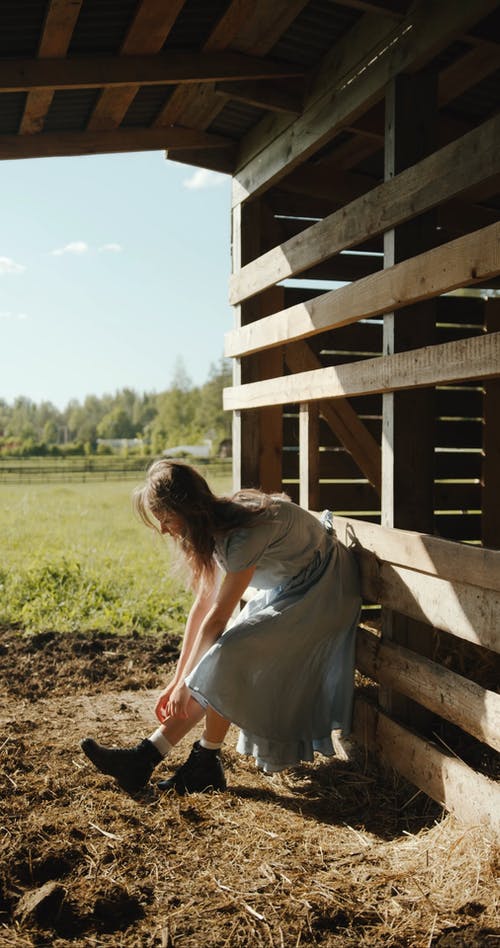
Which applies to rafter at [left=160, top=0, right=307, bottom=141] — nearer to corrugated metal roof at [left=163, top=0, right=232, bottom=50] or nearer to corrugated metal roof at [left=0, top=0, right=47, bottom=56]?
corrugated metal roof at [left=163, top=0, right=232, bottom=50]

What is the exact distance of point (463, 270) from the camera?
3.34 metres

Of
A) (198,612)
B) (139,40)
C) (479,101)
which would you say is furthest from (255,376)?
(139,40)

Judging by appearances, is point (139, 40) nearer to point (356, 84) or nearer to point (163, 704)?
point (356, 84)

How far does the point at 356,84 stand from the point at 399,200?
0.87 metres

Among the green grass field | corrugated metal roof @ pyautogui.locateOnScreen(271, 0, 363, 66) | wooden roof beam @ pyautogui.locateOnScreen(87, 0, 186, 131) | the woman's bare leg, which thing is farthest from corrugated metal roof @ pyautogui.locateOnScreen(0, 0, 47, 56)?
the woman's bare leg

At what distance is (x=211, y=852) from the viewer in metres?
3.53

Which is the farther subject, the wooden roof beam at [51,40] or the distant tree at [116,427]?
the distant tree at [116,427]

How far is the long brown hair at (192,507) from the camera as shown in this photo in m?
3.97

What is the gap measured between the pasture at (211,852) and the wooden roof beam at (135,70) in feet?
7.96

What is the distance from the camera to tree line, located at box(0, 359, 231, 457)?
7636cm

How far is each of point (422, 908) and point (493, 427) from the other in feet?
13.6

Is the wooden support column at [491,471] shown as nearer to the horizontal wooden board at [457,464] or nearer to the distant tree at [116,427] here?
the horizontal wooden board at [457,464]

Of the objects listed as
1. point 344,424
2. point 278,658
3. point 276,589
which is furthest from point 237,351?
point 278,658

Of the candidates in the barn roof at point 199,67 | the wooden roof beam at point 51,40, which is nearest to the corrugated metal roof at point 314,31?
the barn roof at point 199,67
